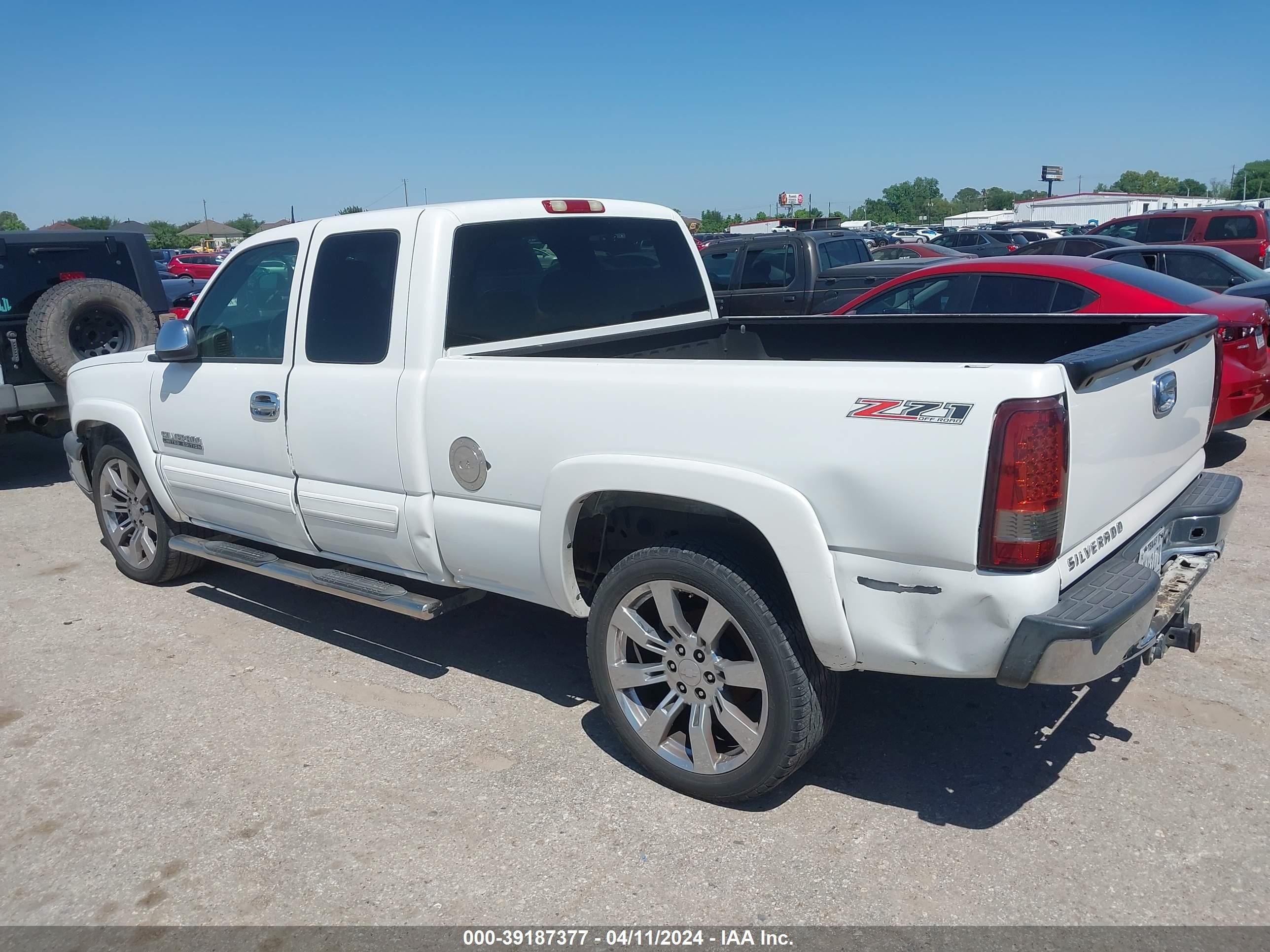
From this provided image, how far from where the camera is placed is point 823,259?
12.2 m

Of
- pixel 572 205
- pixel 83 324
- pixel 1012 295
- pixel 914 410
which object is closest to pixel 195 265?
pixel 83 324

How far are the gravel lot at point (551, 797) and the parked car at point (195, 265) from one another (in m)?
25.8

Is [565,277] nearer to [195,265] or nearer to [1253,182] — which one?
[195,265]

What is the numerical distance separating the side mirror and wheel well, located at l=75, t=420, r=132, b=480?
0.94 metres

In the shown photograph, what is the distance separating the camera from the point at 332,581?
4496 mm

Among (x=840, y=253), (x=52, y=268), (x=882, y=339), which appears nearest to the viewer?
(x=882, y=339)

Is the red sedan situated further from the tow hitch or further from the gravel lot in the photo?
the tow hitch

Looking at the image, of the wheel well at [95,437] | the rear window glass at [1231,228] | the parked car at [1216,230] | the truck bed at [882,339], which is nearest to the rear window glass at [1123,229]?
the parked car at [1216,230]

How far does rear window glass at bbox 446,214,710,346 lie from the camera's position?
13.6 ft

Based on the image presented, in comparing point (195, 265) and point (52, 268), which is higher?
point (52, 268)

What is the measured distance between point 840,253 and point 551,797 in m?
10.5

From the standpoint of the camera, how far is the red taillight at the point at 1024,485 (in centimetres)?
264

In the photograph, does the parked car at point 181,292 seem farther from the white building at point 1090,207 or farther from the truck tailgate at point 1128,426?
the white building at point 1090,207

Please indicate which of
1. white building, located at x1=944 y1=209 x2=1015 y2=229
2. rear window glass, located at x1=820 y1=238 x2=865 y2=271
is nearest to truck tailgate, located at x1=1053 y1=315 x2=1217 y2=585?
rear window glass, located at x1=820 y1=238 x2=865 y2=271
